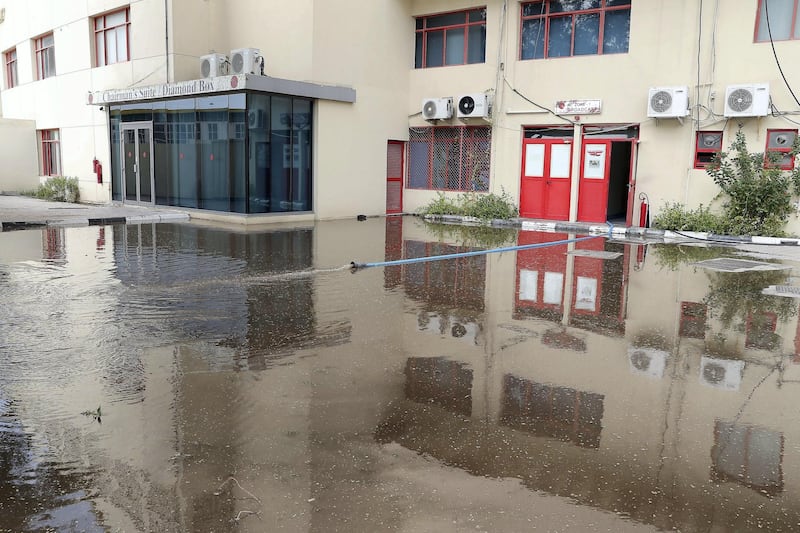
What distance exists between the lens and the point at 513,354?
6.42m

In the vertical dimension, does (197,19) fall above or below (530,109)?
above

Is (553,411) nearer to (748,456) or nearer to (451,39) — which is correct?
(748,456)

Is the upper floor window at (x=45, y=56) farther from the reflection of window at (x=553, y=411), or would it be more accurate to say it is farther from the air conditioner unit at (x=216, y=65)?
the reflection of window at (x=553, y=411)

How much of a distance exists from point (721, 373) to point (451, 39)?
56.8ft

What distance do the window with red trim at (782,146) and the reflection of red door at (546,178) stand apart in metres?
5.05

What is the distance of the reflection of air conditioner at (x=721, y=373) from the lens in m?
5.64

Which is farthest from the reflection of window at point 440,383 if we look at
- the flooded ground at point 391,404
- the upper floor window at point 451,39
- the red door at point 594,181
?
the upper floor window at point 451,39

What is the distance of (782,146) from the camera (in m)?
16.2

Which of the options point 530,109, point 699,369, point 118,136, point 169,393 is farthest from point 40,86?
point 699,369

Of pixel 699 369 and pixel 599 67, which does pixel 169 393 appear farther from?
pixel 599 67

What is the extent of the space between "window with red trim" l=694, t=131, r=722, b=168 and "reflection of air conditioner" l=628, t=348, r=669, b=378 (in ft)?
39.9

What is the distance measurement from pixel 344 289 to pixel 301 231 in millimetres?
7523

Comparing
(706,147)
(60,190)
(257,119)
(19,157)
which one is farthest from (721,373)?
(19,157)

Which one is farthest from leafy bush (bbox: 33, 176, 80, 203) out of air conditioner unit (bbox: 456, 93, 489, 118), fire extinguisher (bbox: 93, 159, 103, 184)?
air conditioner unit (bbox: 456, 93, 489, 118)
